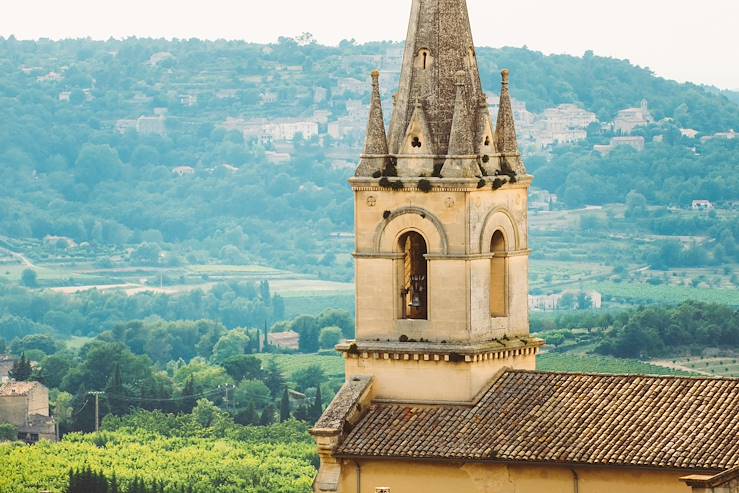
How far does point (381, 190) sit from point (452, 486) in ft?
18.4

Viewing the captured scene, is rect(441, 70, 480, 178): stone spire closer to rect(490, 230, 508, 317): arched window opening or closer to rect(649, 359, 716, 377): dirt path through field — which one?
rect(490, 230, 508, 317): arched window opening

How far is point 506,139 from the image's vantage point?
153ft

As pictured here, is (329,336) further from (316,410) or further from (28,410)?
(316,410)

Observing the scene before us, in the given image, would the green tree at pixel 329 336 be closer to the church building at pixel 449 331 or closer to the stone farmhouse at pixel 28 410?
the stone farmhouse at pixel 28 410

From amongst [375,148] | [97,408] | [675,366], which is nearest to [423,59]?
[375,148]

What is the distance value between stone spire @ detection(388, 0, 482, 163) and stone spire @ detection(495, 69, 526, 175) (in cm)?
66

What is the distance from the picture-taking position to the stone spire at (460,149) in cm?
4556

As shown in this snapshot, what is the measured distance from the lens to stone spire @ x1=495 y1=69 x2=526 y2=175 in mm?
46750

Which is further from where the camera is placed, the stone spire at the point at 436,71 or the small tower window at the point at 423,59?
the small tower window at the point at 423,59

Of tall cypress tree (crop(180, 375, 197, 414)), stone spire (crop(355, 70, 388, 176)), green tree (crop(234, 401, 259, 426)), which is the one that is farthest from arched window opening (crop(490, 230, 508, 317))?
tall cypress tree (crop(180, 375, 197, 414))

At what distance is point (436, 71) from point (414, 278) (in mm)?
3614

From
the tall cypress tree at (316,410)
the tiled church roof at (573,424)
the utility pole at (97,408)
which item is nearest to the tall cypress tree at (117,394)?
the utility pole at (97,408)

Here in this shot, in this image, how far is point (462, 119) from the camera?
150 ft

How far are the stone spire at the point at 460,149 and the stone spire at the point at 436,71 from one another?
0.22 metres
